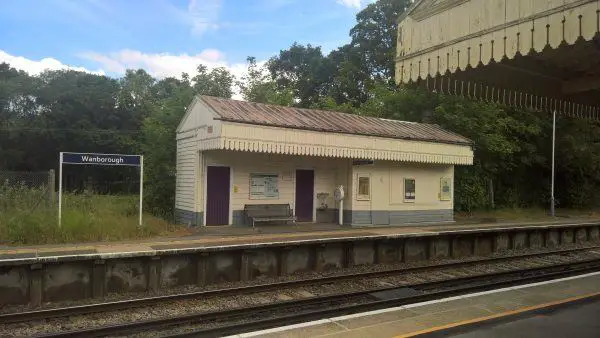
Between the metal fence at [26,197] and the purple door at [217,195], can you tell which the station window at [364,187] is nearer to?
the purple door at [217,195]

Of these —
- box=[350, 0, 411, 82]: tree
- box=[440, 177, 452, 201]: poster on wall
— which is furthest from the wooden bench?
box=[350, 0, 411, 82]: tree

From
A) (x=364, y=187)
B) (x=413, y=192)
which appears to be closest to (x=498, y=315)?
(x=364, y=187)

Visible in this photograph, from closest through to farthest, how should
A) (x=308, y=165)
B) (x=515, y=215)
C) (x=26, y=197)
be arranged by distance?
(x=26, y=197) < (x=308, y=165) < (x=515, y=215)

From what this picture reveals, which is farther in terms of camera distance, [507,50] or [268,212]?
[268,212]

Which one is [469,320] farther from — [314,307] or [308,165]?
[308,165]

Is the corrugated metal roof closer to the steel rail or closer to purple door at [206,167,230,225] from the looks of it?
purple door at [206,167,230,225]

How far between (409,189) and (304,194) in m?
4.32

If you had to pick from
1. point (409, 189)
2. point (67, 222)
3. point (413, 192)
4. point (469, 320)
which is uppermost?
point (409, 189)

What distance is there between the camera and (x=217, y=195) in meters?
16.3

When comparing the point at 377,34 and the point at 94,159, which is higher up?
the point at 377,34

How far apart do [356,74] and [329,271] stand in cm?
4323

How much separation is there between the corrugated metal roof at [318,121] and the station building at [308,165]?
0.05 meters

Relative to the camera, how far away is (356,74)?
175 ft

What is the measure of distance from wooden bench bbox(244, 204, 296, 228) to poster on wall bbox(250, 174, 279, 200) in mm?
375
